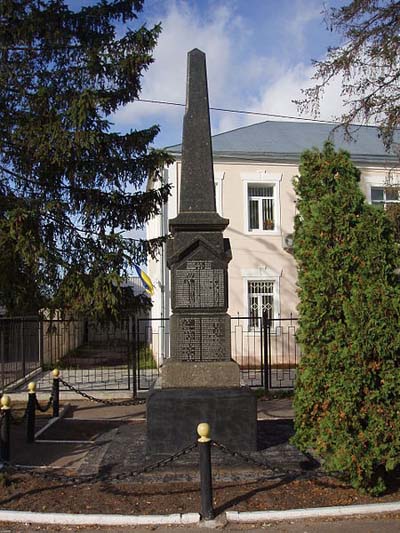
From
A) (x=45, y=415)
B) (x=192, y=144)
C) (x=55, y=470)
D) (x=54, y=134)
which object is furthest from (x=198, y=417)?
(x=54, y=134)

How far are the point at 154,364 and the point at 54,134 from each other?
10.2 meters

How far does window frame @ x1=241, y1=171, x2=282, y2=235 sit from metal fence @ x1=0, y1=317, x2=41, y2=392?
24.8ft

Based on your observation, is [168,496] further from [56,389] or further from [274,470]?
[56,389]

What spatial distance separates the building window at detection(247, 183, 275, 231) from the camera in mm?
17719

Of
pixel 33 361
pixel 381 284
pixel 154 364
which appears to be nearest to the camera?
pixel 381 284

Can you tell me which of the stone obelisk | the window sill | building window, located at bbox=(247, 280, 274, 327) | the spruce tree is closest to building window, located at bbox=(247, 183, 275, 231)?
the window sill

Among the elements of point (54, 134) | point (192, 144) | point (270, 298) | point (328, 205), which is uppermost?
point (54, 134)

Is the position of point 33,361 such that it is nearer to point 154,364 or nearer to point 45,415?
point 154,364

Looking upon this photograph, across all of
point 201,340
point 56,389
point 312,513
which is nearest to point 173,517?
point 312,513

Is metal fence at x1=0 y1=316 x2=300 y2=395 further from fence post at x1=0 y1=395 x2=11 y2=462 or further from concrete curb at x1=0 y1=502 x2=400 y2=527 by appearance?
concrete curb at x1=0 y1=502 x2=400 y2=527

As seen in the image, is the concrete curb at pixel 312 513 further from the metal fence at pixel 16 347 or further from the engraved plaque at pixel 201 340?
the metal fence at pixel 16 347

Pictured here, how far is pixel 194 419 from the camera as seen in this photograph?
5934mm

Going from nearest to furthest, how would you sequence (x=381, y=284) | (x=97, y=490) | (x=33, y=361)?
(x=381, y=284)
(x=97, y=490)
(x=33, y=361)

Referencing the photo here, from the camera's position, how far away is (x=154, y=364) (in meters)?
17.5
